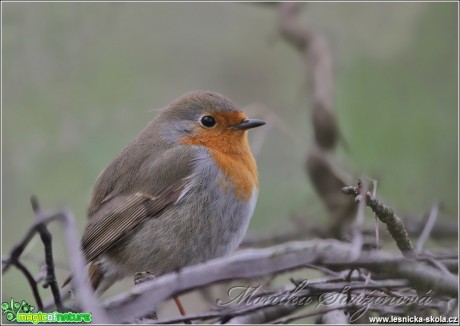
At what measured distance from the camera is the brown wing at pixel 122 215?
3.92 metres

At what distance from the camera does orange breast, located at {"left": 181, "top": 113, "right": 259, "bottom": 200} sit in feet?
13.1

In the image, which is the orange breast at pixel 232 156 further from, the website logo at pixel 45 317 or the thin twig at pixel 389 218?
the website logo at pixel 45 317

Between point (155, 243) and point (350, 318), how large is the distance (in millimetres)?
1314

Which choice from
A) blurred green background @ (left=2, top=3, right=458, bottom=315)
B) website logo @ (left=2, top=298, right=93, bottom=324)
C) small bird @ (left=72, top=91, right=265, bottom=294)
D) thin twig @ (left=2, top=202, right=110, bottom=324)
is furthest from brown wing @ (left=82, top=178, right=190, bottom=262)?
thin twig @ (left=2, top=202, right=110, bottom=324)

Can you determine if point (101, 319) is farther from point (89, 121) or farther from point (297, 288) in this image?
point (89, 121)

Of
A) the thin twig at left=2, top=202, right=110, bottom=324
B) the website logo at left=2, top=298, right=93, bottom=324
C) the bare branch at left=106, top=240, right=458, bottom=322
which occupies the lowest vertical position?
the website logo at left=2, top=298, right=93, bottom=324

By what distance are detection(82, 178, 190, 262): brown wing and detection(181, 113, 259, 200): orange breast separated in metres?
0.26

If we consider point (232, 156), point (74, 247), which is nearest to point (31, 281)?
point (74, 247)

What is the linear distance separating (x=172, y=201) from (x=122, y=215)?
301 mm

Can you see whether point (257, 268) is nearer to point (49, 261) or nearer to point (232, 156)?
point (49, 261)

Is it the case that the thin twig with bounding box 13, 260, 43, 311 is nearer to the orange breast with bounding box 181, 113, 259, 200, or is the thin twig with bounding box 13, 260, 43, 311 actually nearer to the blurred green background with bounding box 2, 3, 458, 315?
the orange breast with bounding box 181, 113, 259, 200

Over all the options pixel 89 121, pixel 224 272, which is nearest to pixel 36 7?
pixel 89 121

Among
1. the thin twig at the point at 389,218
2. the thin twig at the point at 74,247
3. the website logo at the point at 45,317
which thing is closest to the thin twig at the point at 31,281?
the website logo at the point at 45,317

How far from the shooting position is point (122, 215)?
3.95 meters
